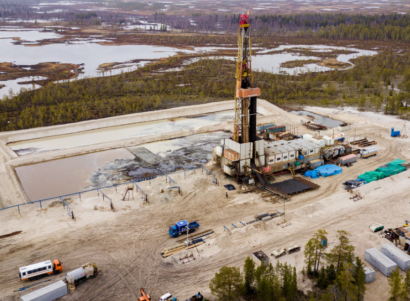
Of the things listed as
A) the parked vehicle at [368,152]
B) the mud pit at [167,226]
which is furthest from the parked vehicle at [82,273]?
the parked vehicle at [368,152]

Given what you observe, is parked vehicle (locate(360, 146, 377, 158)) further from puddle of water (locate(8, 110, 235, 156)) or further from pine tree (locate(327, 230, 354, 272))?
puddle of water (locate(8, 110, 235, 156))

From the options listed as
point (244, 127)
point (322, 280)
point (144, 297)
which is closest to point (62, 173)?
point (244, 127)

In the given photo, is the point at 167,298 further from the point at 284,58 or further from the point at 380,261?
the point at 284,58

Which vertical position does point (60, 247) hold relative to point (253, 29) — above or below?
below

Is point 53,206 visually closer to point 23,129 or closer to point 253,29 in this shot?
point 23,129

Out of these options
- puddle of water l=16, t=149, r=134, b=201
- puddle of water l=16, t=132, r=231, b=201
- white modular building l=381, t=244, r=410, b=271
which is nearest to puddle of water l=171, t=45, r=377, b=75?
puddle of water l=16, t=132, r=231, b=201

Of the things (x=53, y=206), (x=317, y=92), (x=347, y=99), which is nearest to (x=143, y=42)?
(x=317, y=92)
